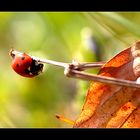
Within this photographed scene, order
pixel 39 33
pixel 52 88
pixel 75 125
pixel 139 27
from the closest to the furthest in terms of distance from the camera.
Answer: pixel 75 125 < pixel 139 27 < pixel 52 88 < pixel 39 33

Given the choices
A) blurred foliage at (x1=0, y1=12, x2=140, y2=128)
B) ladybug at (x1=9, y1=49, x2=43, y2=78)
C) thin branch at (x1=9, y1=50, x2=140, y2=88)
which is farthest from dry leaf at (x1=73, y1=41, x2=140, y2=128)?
blurred foliage at (x1=0, y1=12, x2=140, y2=128)

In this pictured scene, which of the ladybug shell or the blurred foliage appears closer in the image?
the ladybug shell

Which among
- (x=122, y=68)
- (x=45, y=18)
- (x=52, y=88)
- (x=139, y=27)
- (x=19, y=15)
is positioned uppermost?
(x=19, y=15)

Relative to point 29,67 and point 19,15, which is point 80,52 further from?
point 29,67

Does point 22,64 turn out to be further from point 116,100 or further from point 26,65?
point 116,100

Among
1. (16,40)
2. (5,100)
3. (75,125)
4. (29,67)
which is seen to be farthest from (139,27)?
(16,40)

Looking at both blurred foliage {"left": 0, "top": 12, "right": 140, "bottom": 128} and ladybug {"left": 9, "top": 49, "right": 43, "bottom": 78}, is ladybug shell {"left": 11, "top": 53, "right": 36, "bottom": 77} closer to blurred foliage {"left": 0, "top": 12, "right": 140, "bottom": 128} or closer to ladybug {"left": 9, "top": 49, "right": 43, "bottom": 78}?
ladybug {"left": 9, "top": 49, "right": 43, "bottom": 78}
